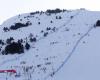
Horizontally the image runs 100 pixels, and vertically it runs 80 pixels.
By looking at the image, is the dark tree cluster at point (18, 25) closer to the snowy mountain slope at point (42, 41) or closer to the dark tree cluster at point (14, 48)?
the snowy mountain slope at point (42, 41)

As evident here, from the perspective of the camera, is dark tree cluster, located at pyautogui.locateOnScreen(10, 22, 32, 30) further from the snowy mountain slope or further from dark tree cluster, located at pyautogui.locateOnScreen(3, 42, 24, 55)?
dark tree cluster, located at pyautogui.locateOnScreen(3, 42, 24, 55)

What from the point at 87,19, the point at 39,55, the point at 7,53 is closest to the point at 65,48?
the point at 39,55

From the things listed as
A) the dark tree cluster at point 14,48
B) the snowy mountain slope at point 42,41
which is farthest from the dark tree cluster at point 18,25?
the dark tree cluster at point 14,48

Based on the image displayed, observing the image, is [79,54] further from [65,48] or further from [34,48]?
[34,48]

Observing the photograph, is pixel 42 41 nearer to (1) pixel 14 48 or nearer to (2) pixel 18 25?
(1) pixel 14 48

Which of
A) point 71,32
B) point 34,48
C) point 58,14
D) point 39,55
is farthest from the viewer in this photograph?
point 58,14

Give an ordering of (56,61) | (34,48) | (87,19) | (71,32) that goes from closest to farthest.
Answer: (56,61) < (34,48) < (71,32) < (87,19)

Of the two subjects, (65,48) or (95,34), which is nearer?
(65,48)

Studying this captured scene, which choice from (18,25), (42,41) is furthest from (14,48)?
(18,25)
